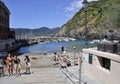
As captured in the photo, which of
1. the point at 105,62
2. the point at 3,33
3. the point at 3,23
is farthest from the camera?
the point at 3,23

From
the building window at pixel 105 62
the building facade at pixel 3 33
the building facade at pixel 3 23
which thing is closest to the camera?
the building window at pixel 105 62

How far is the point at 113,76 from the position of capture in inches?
623

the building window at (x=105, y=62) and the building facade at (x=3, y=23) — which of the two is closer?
the building window at (x=105, y=62)

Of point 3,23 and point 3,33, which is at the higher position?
point 3,23

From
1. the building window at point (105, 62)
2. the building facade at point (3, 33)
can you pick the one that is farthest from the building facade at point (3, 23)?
the building window at point (105, 62)

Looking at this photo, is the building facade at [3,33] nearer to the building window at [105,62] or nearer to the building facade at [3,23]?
the building facade at [3,23]

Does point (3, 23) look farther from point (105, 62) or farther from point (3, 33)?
point (105, 62)

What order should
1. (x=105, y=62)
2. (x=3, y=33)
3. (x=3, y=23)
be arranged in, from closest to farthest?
(x=105, y=62), (x=3, y=33), (x=3, y=23)

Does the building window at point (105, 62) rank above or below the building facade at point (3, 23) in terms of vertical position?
below

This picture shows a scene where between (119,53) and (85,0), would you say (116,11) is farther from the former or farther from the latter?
(119,53)

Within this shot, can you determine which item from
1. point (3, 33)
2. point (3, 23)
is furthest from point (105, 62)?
point (3, 23)

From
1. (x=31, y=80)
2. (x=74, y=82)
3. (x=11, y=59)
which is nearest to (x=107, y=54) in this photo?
(x=74, y=82)

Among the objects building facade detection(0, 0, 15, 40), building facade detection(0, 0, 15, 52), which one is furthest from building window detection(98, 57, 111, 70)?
building facade detection(0, 0, 15, 40)

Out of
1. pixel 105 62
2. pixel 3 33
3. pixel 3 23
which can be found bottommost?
pixel 105 62
